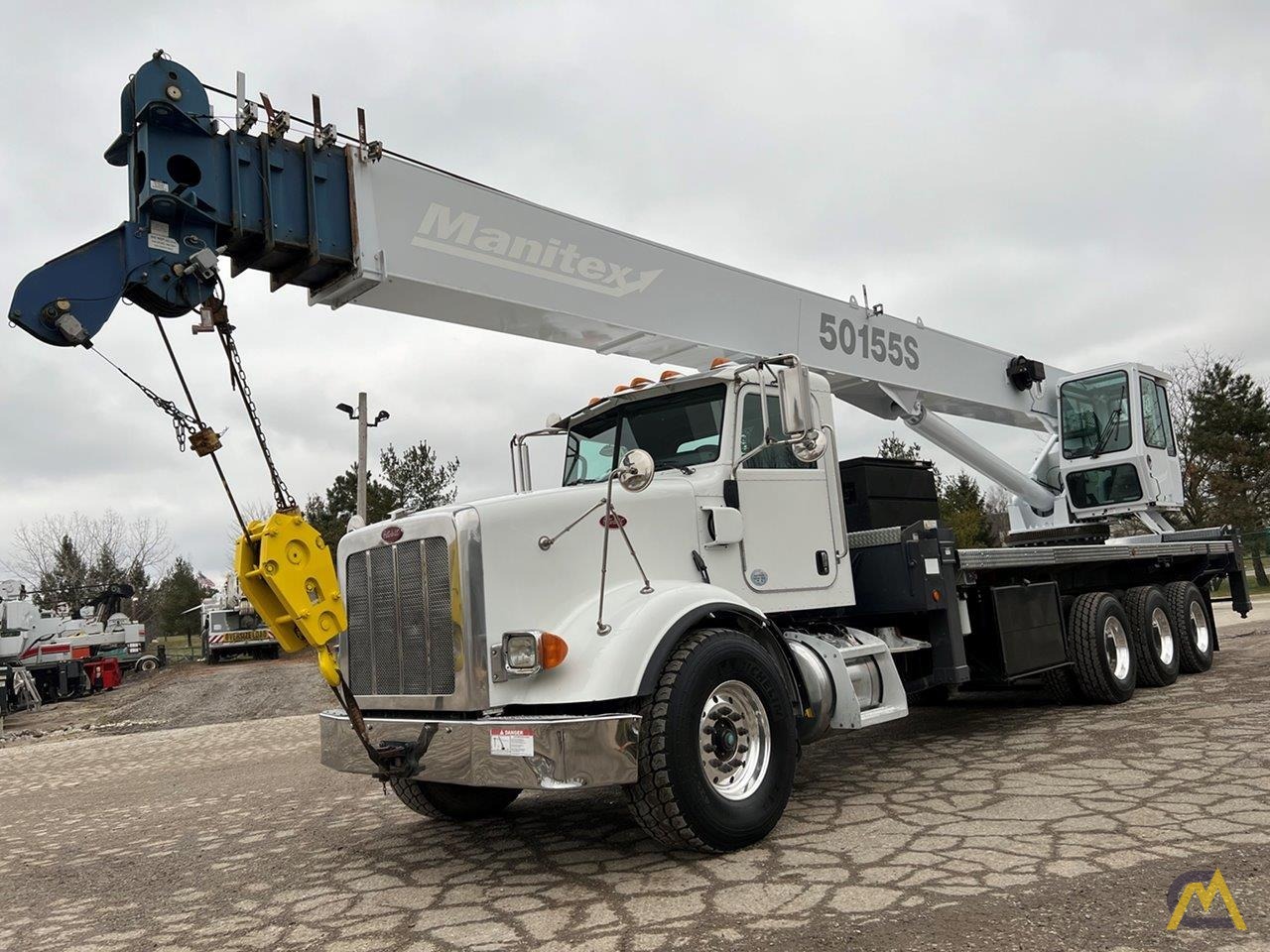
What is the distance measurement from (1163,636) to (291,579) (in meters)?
8.33

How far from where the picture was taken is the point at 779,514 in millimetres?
5805

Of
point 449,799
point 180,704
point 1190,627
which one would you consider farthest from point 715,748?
point 180,704

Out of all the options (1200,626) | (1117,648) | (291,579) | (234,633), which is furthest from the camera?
(234,633)

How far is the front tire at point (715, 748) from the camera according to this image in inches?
175

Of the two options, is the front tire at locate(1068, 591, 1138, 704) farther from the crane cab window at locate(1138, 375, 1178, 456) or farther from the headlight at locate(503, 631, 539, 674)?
the headlight at locate(503, 631, 539, 674)

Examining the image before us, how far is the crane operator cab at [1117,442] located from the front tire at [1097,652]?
2.68 metres

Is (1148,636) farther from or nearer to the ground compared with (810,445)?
nearer to the ground

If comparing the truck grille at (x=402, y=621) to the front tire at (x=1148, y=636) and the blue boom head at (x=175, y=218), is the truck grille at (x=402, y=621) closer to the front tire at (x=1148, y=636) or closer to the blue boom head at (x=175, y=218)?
the blue boom head at (x=175, y=218)

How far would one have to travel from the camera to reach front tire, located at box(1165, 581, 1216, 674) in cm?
971

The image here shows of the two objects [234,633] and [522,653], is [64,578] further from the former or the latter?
[522,653]

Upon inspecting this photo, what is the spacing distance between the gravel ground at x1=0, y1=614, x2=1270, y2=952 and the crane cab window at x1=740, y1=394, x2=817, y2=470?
1957 millimetres

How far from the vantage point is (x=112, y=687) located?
25422 millimetres

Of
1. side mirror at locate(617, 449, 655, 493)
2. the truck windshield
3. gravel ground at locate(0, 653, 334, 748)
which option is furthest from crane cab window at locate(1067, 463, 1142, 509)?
gravel ground at locate(0, 653, 334, 748)

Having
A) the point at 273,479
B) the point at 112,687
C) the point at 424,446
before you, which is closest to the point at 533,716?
the point at 273,479
